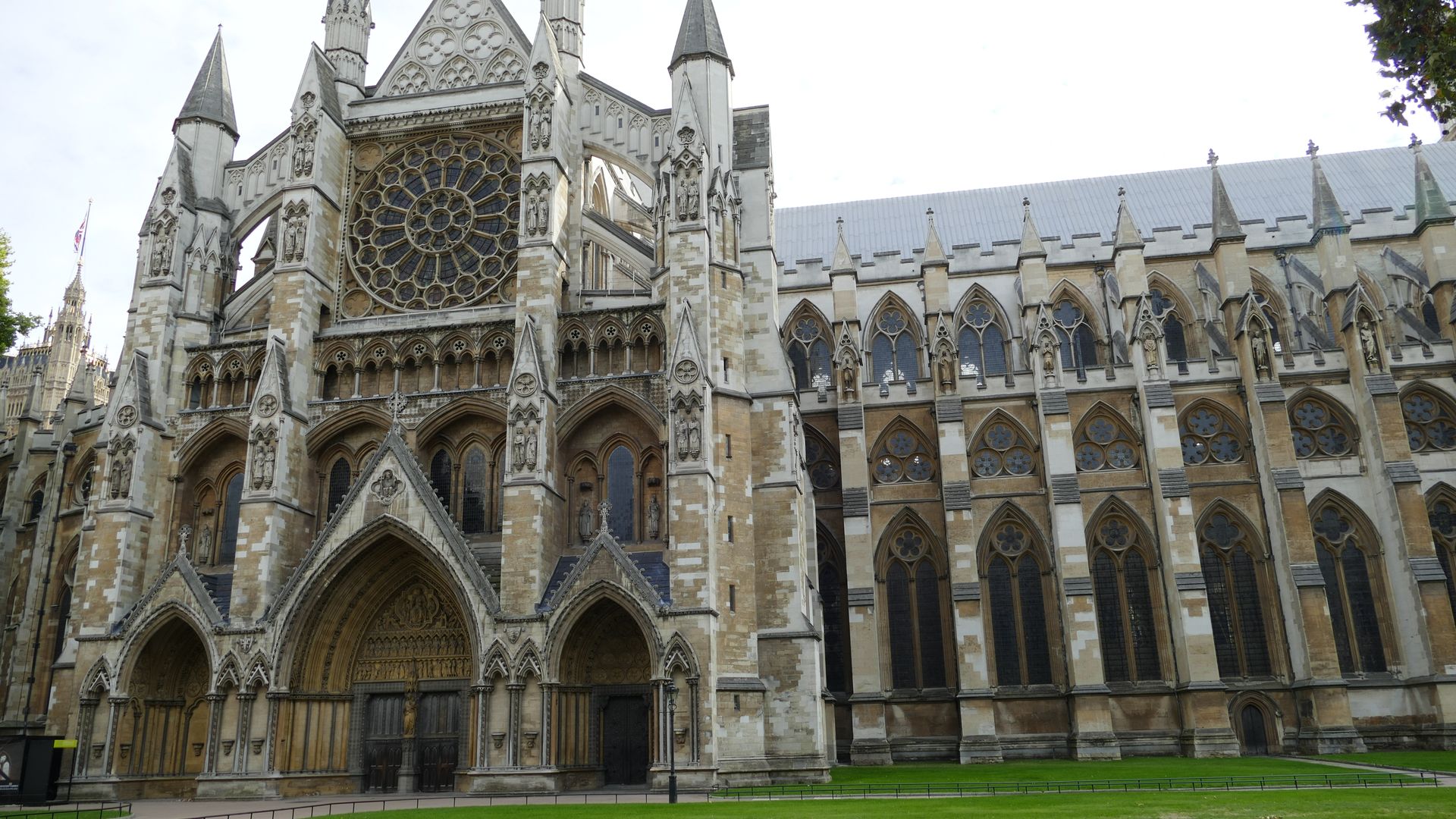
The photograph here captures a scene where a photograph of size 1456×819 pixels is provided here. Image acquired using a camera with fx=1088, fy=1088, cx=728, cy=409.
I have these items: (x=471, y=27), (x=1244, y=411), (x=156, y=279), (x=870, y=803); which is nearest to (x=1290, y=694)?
(x=1244, y=411)

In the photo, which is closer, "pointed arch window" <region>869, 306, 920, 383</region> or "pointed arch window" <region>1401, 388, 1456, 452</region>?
"pointed arch window" <region>1401, 388, 1456, 452</region>

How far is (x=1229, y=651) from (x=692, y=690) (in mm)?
19511

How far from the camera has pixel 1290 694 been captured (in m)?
33.2

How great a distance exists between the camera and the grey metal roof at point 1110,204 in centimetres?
4406

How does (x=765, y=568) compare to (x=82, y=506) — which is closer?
(x=765, y=568)

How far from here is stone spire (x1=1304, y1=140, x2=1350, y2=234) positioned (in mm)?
37781

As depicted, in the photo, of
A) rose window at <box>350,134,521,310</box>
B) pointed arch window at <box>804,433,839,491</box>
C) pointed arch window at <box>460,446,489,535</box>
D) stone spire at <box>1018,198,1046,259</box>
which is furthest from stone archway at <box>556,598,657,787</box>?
stone spire at <box>1018,198,1046,259</box>

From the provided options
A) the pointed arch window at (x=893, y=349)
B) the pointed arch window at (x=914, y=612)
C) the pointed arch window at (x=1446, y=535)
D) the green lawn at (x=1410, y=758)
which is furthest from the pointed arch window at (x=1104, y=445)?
the green lawn at (x=1410, y=758)

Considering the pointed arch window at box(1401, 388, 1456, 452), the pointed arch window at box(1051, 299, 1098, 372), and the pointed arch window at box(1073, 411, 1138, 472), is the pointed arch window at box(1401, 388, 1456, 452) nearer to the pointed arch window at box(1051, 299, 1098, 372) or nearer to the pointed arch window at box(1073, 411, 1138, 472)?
the pointed arch window at box(1073, 411, 1138, 472)

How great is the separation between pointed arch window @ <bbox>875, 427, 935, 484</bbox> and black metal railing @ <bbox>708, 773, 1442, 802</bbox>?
15.0m

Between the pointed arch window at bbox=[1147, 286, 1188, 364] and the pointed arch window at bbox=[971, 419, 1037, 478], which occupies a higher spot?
the pointed arch window at bbox=[1147, 286, 1188, 364]

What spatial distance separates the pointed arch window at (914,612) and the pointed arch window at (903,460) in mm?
1705

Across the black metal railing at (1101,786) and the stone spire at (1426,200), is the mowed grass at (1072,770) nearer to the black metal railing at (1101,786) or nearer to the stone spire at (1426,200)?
the black metal railing at (1101,786)

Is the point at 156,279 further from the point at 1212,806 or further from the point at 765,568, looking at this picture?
the point at 1212,806
